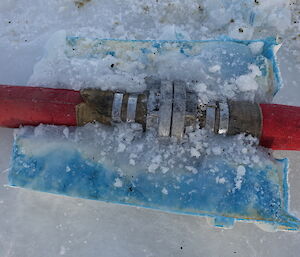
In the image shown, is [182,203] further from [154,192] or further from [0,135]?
[0,135]

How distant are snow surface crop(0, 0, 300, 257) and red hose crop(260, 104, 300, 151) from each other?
0.13 meters

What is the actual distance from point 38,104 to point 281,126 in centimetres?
100

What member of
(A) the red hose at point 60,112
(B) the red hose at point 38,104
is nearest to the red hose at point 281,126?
(A) the red hose at point 60,112

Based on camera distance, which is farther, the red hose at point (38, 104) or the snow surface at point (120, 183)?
the snow surface at point (120, 183)

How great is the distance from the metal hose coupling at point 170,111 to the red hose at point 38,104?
44 mm

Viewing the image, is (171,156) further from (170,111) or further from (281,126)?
(281,126)

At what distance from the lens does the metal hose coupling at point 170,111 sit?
130cm

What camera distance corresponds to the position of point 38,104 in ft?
4.42

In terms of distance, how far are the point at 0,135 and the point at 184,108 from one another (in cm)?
96

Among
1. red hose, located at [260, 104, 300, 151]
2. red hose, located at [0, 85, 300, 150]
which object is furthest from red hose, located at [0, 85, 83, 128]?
red hose, located at [260, 104, 300, 151]

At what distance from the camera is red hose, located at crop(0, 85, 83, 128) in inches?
53.1

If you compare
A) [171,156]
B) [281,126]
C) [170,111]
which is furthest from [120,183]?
[281,126]

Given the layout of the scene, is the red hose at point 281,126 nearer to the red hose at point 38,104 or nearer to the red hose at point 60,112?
the red hose at point 60,112

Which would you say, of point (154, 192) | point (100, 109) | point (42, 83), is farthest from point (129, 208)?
point (42, 83)
